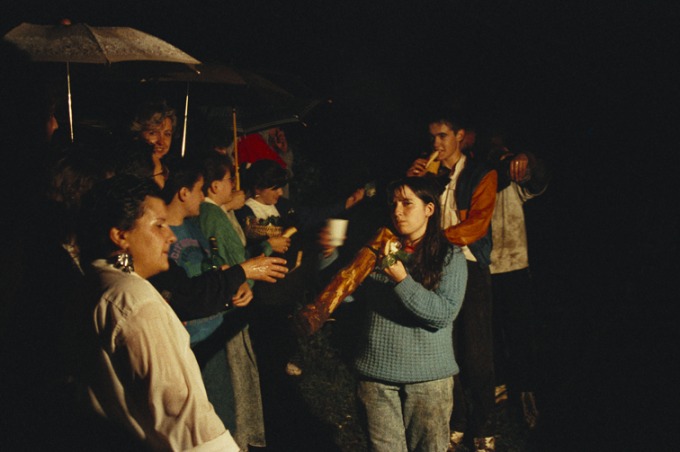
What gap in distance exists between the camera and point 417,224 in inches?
177

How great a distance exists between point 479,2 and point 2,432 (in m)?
6.11

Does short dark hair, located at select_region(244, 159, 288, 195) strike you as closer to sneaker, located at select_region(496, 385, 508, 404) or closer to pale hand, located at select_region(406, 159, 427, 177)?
pale hand, located at select_region(406, 159, 427, 177)

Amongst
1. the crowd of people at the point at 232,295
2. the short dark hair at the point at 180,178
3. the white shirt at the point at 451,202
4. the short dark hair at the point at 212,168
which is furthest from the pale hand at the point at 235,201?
the white shirt at the point at 451,202

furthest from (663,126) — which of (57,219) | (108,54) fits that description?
(57,219)

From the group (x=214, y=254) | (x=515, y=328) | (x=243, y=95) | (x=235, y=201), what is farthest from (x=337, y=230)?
(x=515, y=328)

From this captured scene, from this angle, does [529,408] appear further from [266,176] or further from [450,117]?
[266,176]

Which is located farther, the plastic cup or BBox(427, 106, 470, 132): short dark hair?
BBox(427, 106, 470, 132): short dark hair

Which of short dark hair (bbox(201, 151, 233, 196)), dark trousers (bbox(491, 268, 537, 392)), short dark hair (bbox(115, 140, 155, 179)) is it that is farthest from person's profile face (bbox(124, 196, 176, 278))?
dark trousers (bbox(491, 268, 537, 392))

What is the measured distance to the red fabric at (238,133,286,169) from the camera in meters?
7.15

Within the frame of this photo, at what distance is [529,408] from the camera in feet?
20.6

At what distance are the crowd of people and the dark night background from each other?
104 centimetres

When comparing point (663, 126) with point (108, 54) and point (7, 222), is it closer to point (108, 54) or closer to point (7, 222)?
point (108, 54)

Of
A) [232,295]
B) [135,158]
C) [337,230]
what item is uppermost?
[135,158]

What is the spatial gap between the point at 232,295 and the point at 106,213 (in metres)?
1.49
